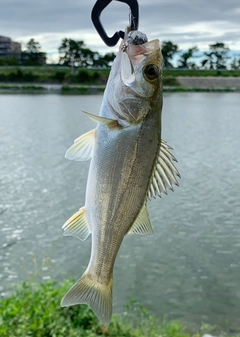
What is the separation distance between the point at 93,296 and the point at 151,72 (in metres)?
0.99

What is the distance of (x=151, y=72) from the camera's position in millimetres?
2006

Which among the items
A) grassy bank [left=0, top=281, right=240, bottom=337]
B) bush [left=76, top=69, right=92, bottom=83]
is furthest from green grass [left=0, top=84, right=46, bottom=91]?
grassy bank [left=0, top=281, right=240, bottom=337]

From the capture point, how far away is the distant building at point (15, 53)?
235 ft

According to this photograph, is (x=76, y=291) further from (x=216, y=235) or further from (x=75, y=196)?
(x=75, y=196)

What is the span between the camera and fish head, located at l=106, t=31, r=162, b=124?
1979 mm

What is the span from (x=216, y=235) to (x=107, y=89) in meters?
11.2

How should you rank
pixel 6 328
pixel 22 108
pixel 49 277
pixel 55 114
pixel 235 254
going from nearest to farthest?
pixel 6 328 < pixel 49 277 < pixel 235 254 < pixel 55 114 < pixel 22 108

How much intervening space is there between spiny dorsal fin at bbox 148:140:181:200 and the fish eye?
27 centimetres

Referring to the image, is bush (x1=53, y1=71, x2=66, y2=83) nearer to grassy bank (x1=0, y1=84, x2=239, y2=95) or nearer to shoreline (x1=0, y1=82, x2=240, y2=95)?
shoreline (x1=0, y1=82, x2=240, y2=95)

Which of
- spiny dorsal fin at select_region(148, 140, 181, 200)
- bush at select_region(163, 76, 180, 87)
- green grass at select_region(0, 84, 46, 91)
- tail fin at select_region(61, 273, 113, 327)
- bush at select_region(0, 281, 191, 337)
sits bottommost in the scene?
green grass at select_region(0, 84, 46, 91)

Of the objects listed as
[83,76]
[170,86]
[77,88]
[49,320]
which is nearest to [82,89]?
[77,88]

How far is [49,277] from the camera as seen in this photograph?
1035 centimetres

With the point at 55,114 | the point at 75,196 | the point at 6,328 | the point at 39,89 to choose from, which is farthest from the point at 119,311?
the point at 39,89

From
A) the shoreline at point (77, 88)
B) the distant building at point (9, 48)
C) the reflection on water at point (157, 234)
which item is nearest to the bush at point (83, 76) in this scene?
the shoreline at point (77, 88)
